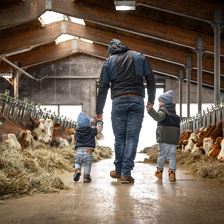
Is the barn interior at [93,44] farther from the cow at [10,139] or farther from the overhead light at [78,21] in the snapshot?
the cow at [10,139]

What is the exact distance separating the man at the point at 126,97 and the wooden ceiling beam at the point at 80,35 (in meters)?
15.4

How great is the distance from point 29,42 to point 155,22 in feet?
21.1

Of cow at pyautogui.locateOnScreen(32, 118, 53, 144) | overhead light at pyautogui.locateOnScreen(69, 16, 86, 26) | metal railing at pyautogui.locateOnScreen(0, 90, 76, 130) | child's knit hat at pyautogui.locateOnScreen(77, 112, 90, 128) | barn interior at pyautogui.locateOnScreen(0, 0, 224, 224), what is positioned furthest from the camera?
overhead light at pyautogui.locateOnScreen(69, 16, 86, 26)

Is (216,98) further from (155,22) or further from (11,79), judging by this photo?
(11,79)

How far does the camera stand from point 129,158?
15.7ft

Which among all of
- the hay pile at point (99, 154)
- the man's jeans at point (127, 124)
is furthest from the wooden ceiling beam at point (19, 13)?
the man's jeans at point (127, 124)

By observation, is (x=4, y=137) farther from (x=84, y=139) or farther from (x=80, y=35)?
(x=80, y=35)

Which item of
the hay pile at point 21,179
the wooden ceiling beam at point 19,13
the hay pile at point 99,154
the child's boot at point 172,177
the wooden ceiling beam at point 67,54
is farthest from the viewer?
the wooden ceiling beam at point 67,54

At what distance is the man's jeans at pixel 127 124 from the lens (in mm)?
4840

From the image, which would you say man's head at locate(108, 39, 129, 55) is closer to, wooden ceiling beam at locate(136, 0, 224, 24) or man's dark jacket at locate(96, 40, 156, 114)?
man's dark jacket at locate(96, 40, 156, 114)

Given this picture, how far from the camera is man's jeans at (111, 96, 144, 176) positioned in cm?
484

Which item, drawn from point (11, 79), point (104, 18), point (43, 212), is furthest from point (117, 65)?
point (11, 79)

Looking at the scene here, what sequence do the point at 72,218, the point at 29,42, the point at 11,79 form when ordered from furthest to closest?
the point at 11,79
the point at 29,42
the point at 72,218

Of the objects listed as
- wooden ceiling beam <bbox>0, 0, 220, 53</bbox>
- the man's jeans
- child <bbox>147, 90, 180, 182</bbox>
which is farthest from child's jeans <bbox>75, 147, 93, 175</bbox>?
wooden ceiling beam <bbox>0, 0, 220, 53</bbox>
